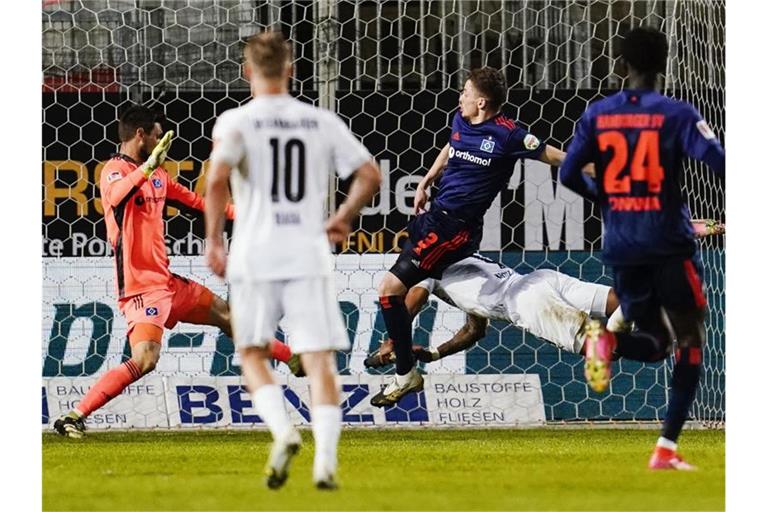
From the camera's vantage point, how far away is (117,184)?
31.7 feet

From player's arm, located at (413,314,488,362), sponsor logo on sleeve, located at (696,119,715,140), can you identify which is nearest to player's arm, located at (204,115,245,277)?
sponsor logo on sleeve, located at (696,119,715,140)

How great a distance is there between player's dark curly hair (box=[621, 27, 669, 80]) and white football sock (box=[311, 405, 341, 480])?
2294mm

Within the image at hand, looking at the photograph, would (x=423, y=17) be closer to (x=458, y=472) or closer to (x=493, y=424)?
(x=493, y=424)

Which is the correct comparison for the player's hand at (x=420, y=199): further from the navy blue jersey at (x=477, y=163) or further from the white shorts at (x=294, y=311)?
the white shorts at (x=294, y=311)

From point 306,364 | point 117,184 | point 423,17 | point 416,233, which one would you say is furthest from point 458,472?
point 423,17

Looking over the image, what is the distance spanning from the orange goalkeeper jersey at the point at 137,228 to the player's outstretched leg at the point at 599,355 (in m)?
3.53

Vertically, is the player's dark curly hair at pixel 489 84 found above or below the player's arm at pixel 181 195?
above

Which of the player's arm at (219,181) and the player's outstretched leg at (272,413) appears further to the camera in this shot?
the player's arm at (219,181)

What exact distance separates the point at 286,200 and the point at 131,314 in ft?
12.5

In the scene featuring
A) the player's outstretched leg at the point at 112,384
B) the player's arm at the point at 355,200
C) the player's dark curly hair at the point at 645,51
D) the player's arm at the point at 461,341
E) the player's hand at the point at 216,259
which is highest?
the player's dark curly hair at the point at 645,51

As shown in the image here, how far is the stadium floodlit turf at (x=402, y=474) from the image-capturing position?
612 centimetres

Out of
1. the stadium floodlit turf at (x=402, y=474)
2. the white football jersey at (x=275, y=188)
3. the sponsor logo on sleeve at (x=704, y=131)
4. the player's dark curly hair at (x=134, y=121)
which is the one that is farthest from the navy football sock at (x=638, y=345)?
the player's dark curly hair at (x=134, y=121)

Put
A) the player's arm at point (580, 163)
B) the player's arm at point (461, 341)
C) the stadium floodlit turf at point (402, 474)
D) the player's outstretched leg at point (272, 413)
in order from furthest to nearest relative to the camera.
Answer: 1. the player's arm at point (461, 341)
2. the player's arm at point (580, 163)
3. the stadium floodlit turf at point (402, 474)
4. the player's outstretched leg at point (272, 413)

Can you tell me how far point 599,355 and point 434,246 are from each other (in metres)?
2.61
